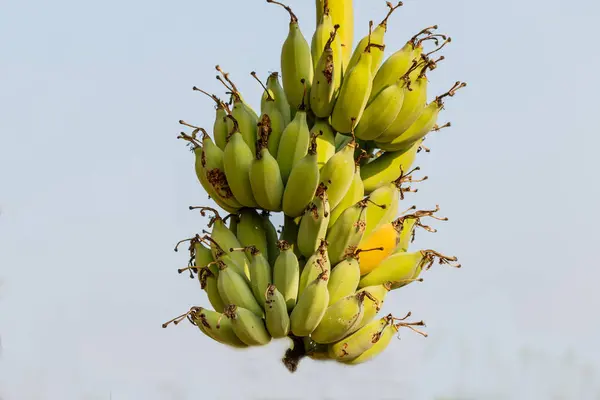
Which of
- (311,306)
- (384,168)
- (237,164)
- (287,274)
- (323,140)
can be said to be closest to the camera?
(311,306)

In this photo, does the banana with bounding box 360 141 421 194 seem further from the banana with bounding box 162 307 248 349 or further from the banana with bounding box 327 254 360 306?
the banana with bounding box 162 307 248 349

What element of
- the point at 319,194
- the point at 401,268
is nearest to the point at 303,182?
the point at 319,194

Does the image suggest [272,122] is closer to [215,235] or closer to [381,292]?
[215,235]

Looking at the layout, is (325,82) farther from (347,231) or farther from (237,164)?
(347,231)

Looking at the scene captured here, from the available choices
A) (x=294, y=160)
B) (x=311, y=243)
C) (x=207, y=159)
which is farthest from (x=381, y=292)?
(x=207, y=159)

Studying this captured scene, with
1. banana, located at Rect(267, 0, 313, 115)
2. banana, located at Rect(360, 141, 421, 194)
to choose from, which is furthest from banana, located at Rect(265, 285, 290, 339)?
banana, located at Rect(267, 0, 313, 115)

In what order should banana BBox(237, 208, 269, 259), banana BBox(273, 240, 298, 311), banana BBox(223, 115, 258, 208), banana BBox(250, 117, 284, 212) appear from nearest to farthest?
1. banana BBox(273, 240, 298, 311)
2. banana BBox(250, 117, 284, 212)
3. banana BBox(223, 115, 258, 208)
4. banana BBox(237, 208, 269, 259)

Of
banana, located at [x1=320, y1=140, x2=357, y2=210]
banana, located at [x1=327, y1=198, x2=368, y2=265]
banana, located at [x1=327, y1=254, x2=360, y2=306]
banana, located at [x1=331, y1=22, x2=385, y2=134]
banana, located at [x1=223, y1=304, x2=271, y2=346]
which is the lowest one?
banana, located at [x1=223, y1=304, x2=271, y2=346]
